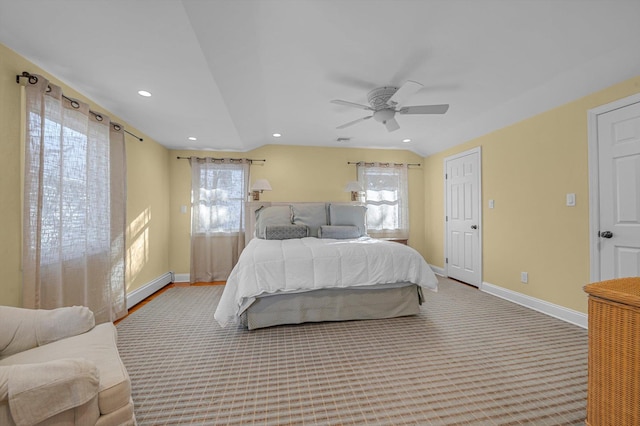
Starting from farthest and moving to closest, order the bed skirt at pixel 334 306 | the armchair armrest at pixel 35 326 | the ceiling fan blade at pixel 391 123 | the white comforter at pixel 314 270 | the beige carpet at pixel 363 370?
the ceiling fan blade at pixel 391 123, the bed skirt at pixel 334 306, the white comforter at pixel 314 270, the beige carpet at pixel 363 370, the armchair armrest at pixel 35 326

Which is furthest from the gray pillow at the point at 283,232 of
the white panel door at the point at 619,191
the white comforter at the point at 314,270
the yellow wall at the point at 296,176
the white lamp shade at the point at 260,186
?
the white panel door at the point at 619,191

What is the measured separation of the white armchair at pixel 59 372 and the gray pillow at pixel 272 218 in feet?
7.67

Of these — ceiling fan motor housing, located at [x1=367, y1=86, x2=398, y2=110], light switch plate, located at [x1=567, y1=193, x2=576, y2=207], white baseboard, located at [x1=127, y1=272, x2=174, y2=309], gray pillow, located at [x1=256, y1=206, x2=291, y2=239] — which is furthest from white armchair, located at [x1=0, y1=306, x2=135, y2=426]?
light switch plate, located at [x1=567, y1=193, x2=576, y2=207]

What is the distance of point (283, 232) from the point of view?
140 inches

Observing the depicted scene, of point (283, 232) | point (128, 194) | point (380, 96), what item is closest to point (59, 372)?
point (283, 232)

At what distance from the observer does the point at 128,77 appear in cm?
219

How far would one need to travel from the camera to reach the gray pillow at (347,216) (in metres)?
A: 3.93

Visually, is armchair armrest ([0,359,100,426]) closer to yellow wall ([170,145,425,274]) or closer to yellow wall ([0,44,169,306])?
yellow wall ([0,44,169,306])

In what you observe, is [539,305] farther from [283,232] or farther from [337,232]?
[283,232]

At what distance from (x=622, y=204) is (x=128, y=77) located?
440cm

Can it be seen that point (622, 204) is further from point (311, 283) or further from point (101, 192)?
point (101, 192)

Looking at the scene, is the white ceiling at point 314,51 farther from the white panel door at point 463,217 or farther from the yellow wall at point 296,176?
the yellow wall at point 296,176

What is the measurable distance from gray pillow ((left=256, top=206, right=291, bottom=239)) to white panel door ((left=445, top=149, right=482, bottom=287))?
110 inches

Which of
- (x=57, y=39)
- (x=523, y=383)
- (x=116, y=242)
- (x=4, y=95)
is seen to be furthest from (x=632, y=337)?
(x=116, y=242)
